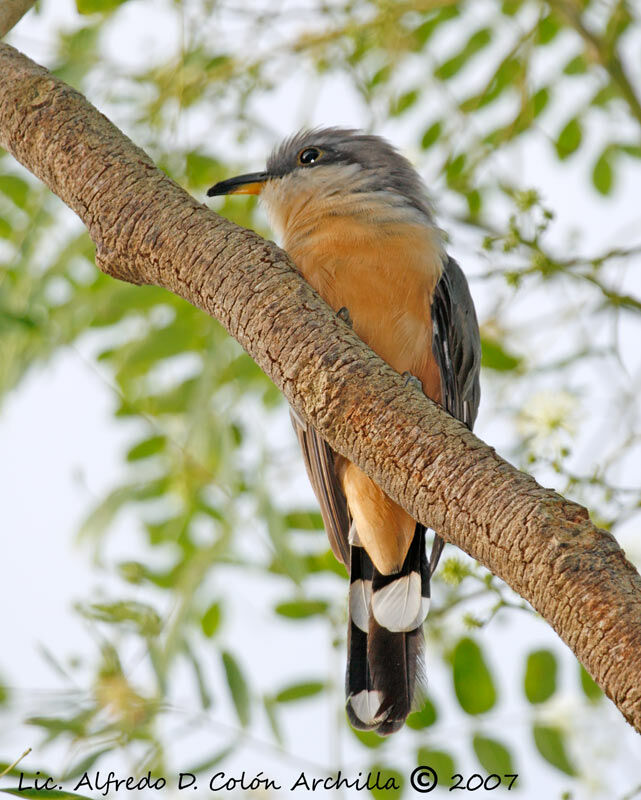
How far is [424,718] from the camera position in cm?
353

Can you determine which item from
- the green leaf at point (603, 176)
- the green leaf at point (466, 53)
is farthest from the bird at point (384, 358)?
the green leaf at point (603, 176)

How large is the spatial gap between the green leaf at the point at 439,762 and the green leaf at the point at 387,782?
4.0 inches

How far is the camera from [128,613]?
3135 millimetres

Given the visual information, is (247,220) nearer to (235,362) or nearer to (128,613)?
(235,362)

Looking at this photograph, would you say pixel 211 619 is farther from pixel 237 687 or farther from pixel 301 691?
pixel 237 687

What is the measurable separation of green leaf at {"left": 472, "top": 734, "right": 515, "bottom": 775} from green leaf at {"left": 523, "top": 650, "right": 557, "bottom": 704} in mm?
219

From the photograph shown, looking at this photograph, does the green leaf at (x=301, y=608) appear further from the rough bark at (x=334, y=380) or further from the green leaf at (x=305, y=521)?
the rough bark at (x=334, y=380)

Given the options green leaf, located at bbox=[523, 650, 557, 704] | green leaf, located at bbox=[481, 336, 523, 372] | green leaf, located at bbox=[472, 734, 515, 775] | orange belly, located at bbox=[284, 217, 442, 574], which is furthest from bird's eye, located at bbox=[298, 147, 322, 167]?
green leaf, located at bbox=[472, 734, 515, 775]

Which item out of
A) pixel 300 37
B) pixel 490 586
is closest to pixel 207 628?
pixel 490 586

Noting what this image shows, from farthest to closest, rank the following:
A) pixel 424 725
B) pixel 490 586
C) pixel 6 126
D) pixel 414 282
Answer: pixel 414 282, pixel 424 725, pixel 490 586, pixel 6 126

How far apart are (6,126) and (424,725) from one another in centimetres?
246

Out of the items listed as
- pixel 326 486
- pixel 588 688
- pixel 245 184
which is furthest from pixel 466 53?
pixel 588 688

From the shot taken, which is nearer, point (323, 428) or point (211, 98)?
point (323, 428)

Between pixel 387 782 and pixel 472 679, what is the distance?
0.47 m
